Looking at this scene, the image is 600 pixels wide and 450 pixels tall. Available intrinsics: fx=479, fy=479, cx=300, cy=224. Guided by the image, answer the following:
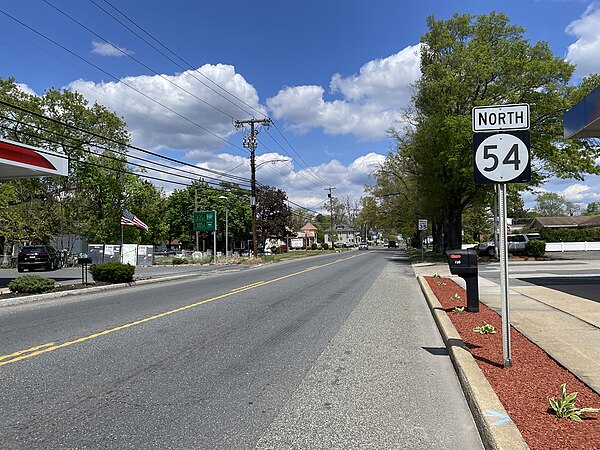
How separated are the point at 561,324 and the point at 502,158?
4.42 metres

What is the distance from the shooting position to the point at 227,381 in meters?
5.64

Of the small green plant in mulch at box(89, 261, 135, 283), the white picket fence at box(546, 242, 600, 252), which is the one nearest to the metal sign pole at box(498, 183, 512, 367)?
the small green plant in mulch at box(89, 261, 135, 283)

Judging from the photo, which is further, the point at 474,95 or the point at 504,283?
the point at 474,95

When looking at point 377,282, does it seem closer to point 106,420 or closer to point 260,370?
point 260,370

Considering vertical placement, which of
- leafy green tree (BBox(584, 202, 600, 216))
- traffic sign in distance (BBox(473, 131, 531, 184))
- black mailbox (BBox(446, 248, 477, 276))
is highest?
leafy green tree (BBox(584, 202, 600, 216))

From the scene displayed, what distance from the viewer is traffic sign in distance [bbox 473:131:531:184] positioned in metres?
5.55

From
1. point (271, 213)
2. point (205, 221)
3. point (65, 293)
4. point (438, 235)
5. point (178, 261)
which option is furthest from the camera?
point (271, 213)

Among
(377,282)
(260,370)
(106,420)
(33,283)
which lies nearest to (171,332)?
(260,370)

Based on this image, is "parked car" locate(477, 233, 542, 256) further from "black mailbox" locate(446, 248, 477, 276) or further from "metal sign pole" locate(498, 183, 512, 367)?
"metal sign pole" locate(498, 183, 512, 367)

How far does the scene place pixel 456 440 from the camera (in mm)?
4008

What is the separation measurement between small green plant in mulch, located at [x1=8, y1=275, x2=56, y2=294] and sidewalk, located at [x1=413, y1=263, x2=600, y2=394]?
42.3 ft

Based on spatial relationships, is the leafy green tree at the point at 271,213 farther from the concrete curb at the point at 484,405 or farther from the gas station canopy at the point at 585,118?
the concrete curb at the point at 484,405

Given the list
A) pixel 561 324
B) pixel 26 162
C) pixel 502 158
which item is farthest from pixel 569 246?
pixel 502 158

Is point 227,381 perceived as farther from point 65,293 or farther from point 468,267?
point 65,293
